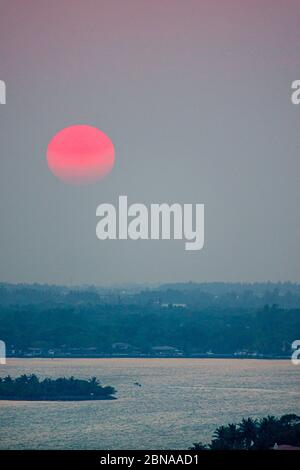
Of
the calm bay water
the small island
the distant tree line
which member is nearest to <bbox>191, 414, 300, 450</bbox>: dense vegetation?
the calm bay water

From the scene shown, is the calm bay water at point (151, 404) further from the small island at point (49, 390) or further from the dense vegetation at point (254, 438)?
the dense vegetation at point (254, 438)

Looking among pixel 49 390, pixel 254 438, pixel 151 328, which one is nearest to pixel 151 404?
pixel 49 390

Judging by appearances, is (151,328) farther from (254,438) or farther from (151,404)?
(254,438)

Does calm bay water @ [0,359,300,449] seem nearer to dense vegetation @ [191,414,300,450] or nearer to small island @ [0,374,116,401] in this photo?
small island @ [0,374,116,401]

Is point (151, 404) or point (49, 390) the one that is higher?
point (49, 390)

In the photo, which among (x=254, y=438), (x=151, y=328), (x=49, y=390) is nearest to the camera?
(x=254, y=438)
